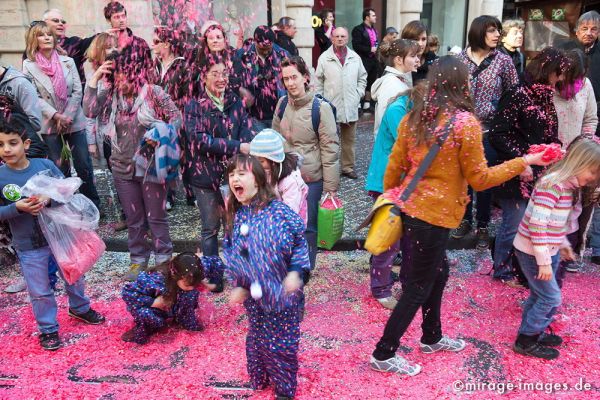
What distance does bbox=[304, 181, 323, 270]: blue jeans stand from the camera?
13.2ft

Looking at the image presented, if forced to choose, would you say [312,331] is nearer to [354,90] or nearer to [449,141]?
[449,141]

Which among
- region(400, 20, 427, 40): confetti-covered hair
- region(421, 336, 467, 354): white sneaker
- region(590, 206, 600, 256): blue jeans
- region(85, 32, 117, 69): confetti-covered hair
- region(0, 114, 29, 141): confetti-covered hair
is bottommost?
region(421, 336, 467, 354): white sneaker

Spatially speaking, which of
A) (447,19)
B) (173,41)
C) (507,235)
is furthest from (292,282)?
(447,19)

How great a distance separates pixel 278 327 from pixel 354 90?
16.0ft

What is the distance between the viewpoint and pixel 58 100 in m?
5.22

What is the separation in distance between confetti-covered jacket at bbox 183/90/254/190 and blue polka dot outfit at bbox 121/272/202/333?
86cm

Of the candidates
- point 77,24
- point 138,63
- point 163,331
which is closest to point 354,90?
point 138,63

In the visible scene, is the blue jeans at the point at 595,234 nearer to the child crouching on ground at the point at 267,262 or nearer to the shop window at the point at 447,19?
the child crouching on ground at the point at 267,262

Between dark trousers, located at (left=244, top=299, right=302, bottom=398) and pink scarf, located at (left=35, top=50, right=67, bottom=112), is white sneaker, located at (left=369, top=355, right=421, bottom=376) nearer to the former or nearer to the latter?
dark trousers, located at (left=244, top=299, right=302, bottom=398)

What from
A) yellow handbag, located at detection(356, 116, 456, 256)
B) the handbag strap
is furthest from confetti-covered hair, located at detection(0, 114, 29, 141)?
the handbag strap

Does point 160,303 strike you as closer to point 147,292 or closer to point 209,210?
point 147,292

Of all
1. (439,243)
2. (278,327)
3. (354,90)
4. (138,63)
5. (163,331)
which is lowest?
(163,331)

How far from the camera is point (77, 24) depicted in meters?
7.35

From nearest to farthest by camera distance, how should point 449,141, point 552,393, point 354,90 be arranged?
point 449,141 → point 552,393 → point 354,90
